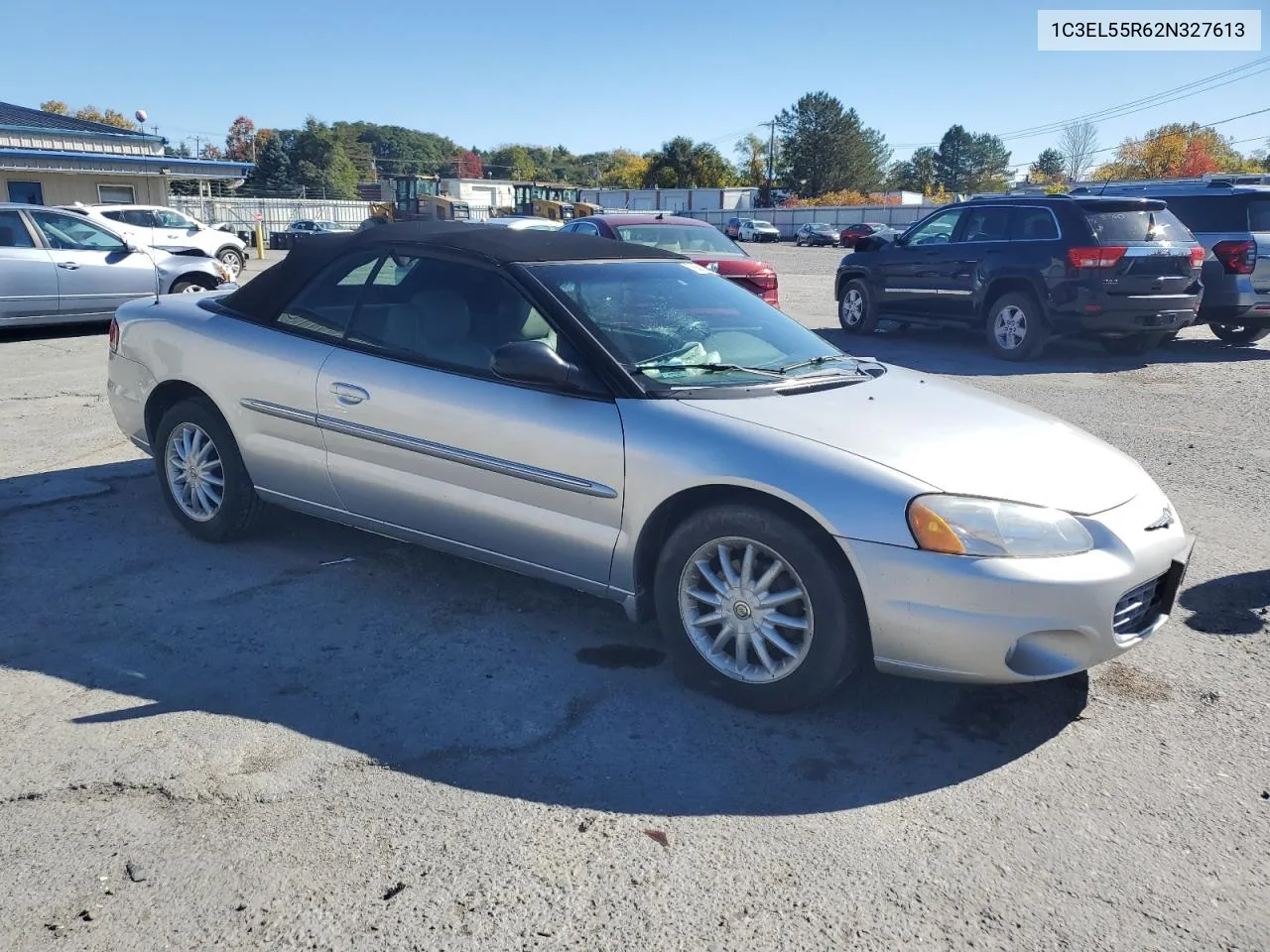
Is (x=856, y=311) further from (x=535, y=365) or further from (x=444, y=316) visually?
(x=535, y=365)

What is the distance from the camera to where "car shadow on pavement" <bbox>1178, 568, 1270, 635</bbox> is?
4.38m

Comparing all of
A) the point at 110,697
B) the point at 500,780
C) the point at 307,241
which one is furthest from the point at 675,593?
the point at 307,241

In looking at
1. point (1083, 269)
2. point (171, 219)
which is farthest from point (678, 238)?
point (171, 219)

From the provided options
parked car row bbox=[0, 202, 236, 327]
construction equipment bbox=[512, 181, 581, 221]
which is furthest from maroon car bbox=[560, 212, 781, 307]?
construction equipment bbox=[512, 181, 581, 221]

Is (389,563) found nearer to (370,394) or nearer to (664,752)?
(370,394)

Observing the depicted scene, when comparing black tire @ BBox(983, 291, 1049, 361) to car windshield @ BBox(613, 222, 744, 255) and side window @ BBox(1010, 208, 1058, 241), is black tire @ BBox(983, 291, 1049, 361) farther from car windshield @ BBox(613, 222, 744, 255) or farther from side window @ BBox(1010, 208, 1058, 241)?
car windshield @ BBox(613, 222, 744, 255)

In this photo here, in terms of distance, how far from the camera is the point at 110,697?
3.56 metres

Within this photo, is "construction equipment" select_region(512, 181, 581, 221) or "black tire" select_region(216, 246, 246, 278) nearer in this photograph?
"black tire" select_region(216, 246, 246, 278)

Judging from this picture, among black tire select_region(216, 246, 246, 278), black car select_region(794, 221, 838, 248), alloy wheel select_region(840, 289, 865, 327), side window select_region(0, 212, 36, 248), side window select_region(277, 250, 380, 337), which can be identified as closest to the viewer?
side window select_region(277, 250, 380, 337)

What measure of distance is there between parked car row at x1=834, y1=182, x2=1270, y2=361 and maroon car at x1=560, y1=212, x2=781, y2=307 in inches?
75.9

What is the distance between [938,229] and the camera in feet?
41.1

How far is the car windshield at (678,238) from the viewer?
39.8ft

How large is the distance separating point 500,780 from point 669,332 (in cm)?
199

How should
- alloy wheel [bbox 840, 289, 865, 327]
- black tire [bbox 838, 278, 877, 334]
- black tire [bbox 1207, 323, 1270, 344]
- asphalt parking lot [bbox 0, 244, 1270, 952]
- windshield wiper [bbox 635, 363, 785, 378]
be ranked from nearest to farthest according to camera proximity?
asphalt parking lot [bbox 0, 244, 1270, 952] → windshield wiper [bbox 635, 363, 785, 378] → black tire [bbox 1207, 323, 1270, 344] → black tire [bbox 838, 278, 877, 334] → alloy wheel [bbox 840, 289, 865, 327]
